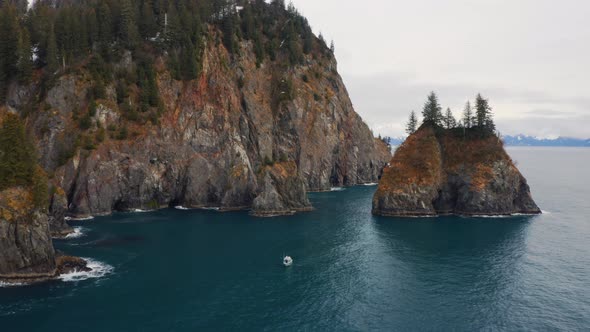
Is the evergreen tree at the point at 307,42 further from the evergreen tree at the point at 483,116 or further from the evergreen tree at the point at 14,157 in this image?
the evergreen tree at the point at 14,157

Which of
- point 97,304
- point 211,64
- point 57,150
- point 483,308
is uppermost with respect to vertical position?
point 211,64

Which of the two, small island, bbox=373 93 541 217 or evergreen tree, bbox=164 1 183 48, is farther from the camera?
evergreen tree, bbox=164 1 183 48

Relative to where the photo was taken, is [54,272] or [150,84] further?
[150,84]

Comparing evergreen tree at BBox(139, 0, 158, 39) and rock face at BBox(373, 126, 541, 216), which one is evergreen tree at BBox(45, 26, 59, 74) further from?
rock face at BBox(373, 126, 541, 216)

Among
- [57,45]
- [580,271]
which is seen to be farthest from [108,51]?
[580,271]

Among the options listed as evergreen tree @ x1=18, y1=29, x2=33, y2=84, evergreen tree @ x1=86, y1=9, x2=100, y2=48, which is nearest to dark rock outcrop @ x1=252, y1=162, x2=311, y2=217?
evergreen tree @ x1=86, y1=9, x2=100, y2=48

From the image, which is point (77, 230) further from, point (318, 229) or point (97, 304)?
point (318, 229)

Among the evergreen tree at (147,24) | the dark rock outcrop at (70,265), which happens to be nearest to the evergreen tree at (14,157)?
the dark rock outcrop at (70,265)

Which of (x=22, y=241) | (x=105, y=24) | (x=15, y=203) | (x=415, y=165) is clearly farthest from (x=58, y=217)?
(x=415, y=165)
